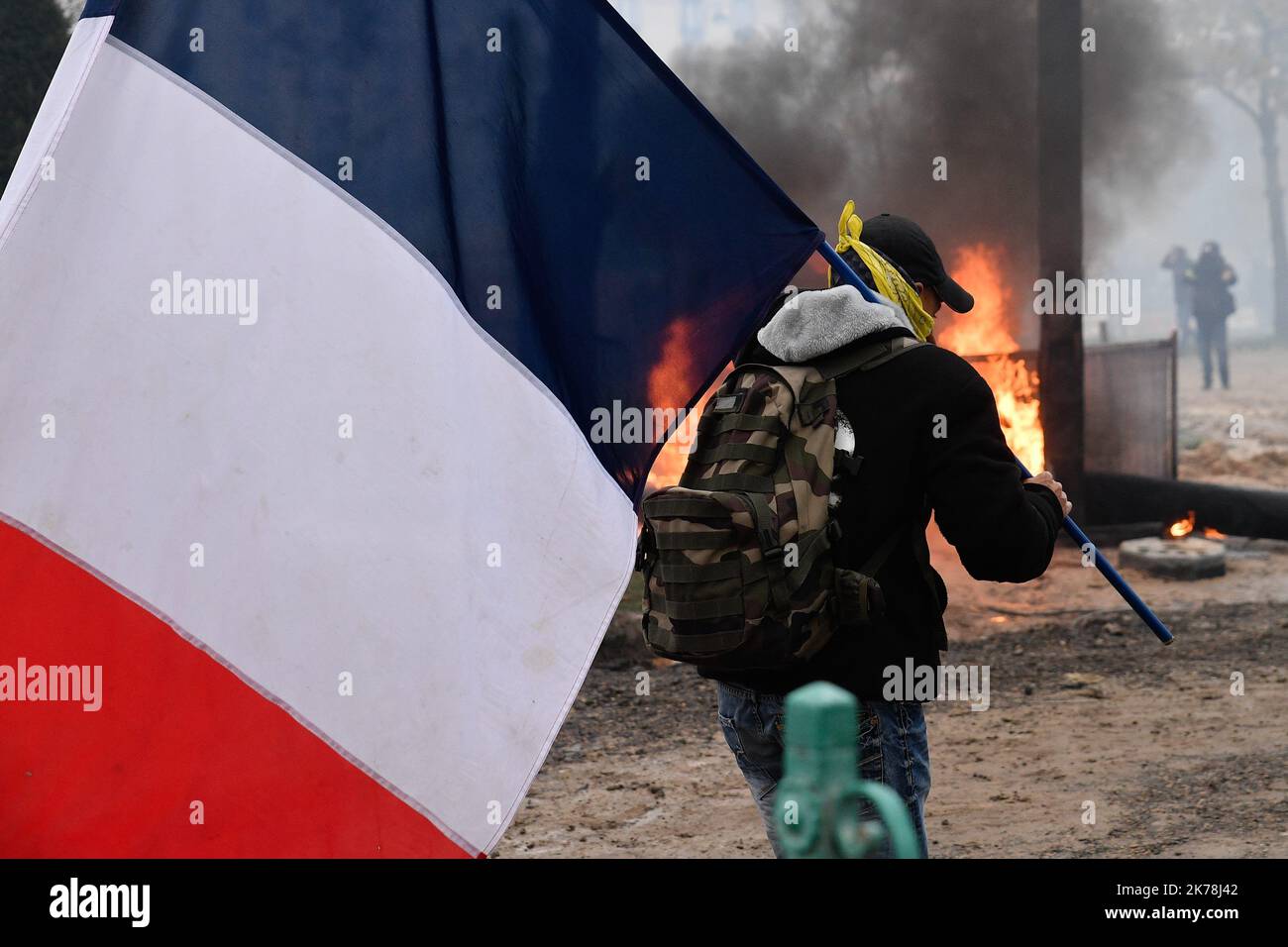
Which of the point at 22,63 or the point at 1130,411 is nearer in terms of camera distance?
A: the point at 22,63

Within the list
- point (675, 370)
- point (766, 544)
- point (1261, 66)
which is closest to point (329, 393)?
point (675, 370)

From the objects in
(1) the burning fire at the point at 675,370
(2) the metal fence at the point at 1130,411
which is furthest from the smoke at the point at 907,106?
(1) the burning fire at the point at 675,370

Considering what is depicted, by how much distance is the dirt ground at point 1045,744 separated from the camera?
4852mm

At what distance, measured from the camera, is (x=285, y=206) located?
9.46ft

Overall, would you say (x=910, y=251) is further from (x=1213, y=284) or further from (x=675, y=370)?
(x=1213, y=284)

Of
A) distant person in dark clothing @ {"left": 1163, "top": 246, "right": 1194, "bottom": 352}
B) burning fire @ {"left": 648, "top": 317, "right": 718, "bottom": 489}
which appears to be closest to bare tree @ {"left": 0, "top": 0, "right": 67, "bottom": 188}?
burning fire @ {"left": 648, "top": 317, "right": 718, "bottom": 489}

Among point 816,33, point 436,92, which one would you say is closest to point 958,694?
point 436,92

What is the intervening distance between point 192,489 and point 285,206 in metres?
0.59

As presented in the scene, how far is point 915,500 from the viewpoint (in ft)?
8.46

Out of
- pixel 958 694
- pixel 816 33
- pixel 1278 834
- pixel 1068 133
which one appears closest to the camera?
pixel 1278 834

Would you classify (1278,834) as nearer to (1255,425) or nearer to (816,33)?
(816,33)

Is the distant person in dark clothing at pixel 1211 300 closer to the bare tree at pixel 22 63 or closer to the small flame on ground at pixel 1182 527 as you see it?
the small flame on ground at pixel 1182 527

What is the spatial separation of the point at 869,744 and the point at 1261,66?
30976 millimetres

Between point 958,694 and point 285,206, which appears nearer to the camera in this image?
point 285,206
